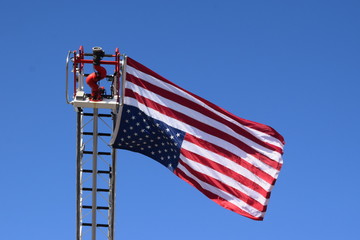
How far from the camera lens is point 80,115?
86.1 feet

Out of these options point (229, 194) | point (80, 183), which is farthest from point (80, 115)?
point (229, 194)

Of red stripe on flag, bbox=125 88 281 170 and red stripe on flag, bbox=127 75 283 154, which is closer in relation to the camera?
red stripe on flag, bbox=125 88 281 170

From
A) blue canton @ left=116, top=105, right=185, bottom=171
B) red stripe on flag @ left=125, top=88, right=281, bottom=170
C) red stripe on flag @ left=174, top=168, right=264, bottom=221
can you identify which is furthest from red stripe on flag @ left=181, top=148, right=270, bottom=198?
red stripe on flag @ left=125, top=88, right=281, bottom=170

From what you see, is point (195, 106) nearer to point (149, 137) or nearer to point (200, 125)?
point (200, 125)

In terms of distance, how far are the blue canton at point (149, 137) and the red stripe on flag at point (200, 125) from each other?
49cm

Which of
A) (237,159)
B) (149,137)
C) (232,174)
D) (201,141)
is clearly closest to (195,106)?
(201,141)

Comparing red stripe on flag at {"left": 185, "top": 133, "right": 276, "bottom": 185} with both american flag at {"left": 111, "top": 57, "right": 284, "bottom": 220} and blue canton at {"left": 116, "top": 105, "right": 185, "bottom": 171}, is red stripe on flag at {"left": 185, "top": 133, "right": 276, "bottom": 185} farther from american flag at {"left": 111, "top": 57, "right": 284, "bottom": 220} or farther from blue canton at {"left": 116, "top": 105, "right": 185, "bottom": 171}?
blue canton at {"left": 116, "top": 105, "right": 185, "bottom": 171}

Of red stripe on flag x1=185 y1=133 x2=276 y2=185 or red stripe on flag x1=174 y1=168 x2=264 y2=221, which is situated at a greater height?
red stripe on flag x1=185 y1=133 x2=276 y2=185

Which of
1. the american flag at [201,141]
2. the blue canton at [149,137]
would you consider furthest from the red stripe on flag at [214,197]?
the blue canton at [149,137]

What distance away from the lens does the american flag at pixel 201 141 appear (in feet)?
90.5

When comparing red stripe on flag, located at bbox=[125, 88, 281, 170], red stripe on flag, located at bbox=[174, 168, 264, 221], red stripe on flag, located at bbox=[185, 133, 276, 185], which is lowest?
red stripe on flag, located at bbox=[174, 168, 264, 221]

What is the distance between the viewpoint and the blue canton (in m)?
27.1

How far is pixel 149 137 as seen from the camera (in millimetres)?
27750

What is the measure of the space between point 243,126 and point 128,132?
16.6 ft
